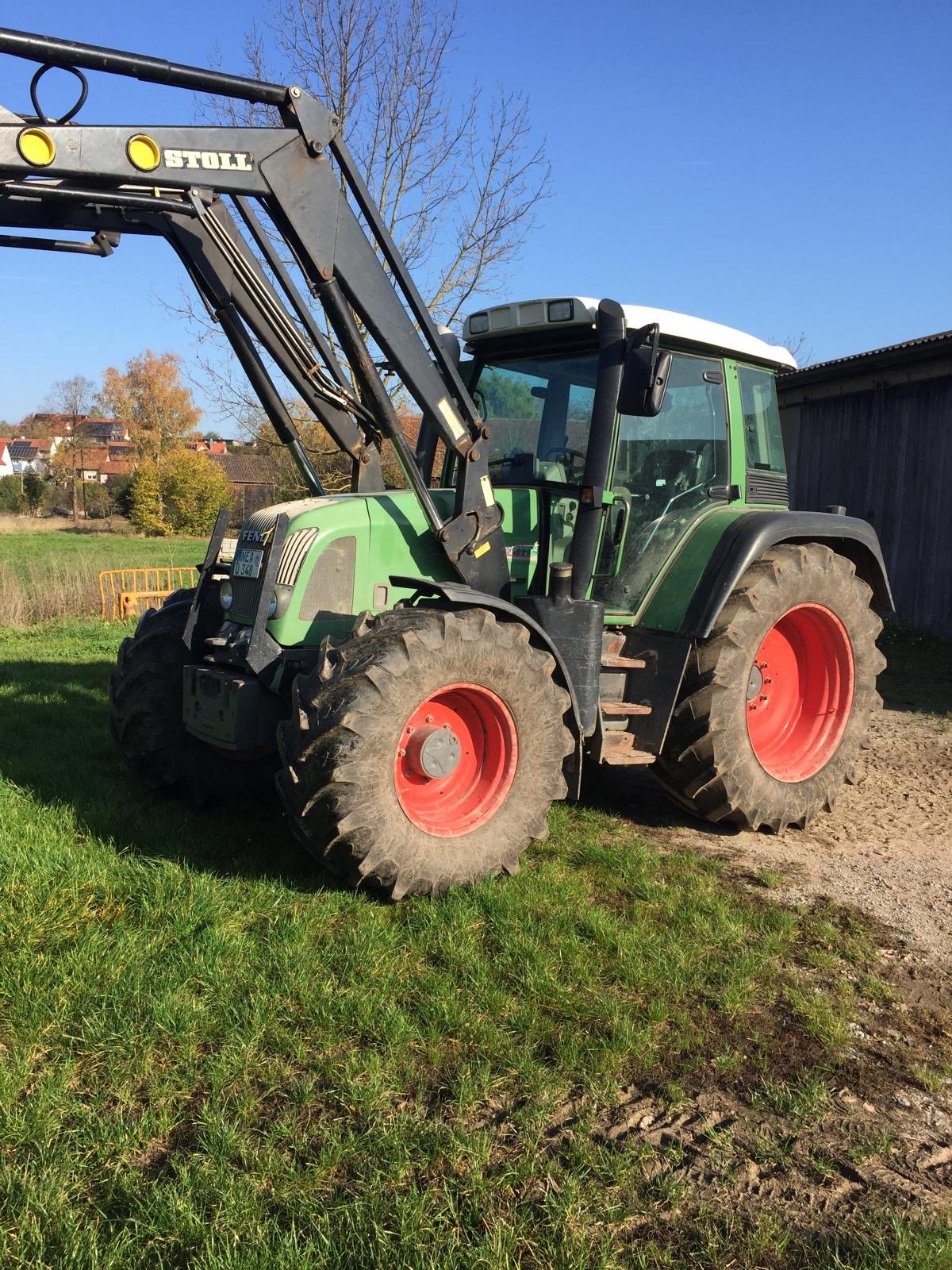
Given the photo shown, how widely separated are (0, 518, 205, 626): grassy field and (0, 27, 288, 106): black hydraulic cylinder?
458 inches

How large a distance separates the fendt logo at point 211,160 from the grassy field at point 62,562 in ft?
37.6

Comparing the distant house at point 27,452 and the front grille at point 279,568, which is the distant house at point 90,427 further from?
the front grille at point 279,568

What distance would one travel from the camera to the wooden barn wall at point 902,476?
10.9 metres

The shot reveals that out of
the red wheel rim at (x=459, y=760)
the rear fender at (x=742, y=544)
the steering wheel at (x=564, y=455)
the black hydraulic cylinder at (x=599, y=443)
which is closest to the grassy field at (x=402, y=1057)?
the red wheel rim at (x=459, y=760)

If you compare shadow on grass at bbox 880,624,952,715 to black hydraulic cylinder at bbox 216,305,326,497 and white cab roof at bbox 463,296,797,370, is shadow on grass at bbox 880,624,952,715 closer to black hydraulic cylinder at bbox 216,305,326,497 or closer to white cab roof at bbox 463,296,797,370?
white cab roof at bbox 463,296,797,370

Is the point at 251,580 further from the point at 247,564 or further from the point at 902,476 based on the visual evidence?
the point at 902,476

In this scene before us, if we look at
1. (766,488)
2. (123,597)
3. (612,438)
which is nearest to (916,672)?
(766,488)

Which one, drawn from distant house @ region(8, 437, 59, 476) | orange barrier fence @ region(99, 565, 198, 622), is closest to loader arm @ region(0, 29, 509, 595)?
orange barrier fence @ region(99, 565, 198, 622)

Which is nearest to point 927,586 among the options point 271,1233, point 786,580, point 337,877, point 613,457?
point 786,580

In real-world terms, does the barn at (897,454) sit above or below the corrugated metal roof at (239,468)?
below

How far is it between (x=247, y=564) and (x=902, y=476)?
923 cm

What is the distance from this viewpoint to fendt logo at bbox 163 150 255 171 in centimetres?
386

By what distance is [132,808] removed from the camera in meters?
5.09

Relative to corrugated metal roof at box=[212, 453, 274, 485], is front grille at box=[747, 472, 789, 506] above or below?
below
